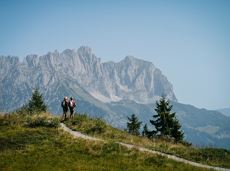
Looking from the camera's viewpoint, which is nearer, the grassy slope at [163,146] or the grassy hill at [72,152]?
the grassy hill at [72,152]

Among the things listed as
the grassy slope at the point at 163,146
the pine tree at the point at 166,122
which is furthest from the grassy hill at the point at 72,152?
the pine tree at the point at 166,122

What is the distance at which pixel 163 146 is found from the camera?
108ft

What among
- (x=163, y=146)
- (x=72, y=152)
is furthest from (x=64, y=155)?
(x=163, y=146)

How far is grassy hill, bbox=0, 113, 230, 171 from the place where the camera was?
79.7 ft

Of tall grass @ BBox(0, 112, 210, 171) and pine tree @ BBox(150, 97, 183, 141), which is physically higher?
pine tree @ BBox(150, 97, 183, 141)

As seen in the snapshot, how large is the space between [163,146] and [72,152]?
9305 millimetres

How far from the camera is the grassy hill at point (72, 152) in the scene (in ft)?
79.7

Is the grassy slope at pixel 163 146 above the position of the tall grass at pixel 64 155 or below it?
above

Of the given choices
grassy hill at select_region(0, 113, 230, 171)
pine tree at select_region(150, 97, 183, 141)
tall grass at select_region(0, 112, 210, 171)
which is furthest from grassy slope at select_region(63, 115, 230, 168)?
pine tree at select_region(150, 97, 183, 141)

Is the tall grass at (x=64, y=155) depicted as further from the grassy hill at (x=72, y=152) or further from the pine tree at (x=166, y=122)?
the pine tree at (x=166, y=122)

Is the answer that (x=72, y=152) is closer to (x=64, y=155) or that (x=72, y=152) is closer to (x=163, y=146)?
(x=64, y=155)

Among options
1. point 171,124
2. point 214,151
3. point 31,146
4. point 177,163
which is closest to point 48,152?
point 31,146

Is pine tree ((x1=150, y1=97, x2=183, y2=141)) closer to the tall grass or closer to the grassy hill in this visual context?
the grassy hill

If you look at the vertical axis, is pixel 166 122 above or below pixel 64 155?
above
